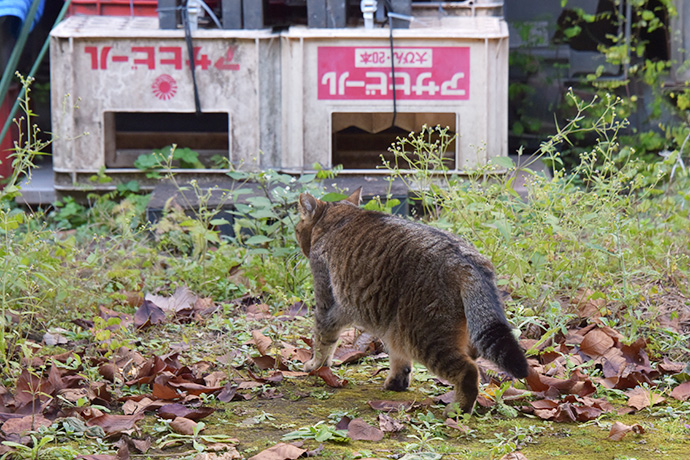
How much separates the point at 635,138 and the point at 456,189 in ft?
12.3

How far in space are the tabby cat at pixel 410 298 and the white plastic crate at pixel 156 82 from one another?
2.85 metres

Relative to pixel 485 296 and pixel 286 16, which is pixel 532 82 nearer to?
pixel 286 16

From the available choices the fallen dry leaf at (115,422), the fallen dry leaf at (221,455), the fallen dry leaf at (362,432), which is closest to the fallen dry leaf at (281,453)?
the fallen dry leaf at (221,455)

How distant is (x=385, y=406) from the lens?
2.84 metres

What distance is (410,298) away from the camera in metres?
2.82

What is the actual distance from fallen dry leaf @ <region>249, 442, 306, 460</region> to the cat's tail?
2.15 ft

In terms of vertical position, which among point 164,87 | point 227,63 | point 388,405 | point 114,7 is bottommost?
point 388,405

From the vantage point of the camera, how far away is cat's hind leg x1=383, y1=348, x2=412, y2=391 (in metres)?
3.07

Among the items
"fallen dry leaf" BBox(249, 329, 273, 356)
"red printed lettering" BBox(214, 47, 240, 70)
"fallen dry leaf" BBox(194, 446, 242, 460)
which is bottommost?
"fallen dry leaf" BBox(194, 446, 242, 460)

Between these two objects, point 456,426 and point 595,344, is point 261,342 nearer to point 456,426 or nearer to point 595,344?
point 456,426

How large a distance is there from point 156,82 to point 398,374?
3.82 m

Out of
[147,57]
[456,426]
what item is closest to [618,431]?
[456,426]

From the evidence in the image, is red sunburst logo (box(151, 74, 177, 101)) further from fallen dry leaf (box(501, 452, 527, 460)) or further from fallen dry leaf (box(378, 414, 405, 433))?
fallen dry leaf (box(501, 452, 527, 460))

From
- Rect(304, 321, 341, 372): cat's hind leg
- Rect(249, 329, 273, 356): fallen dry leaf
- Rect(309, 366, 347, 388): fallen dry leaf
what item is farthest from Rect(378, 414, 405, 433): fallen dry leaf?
Rect(249, 329, 273, 356): fallen dry leaf
